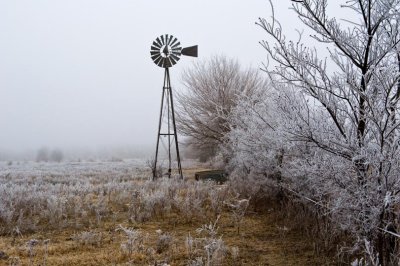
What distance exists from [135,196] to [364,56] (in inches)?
229

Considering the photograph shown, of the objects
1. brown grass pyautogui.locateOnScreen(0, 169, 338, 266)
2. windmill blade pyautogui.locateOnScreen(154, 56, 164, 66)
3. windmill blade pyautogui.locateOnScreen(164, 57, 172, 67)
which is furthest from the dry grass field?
windmill blade pyautogui.locateOnScreen(154, 56, 164, 66)

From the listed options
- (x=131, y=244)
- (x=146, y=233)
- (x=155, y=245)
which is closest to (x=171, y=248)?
(x=155, y=245)

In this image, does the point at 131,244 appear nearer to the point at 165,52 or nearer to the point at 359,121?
the point at 359,121

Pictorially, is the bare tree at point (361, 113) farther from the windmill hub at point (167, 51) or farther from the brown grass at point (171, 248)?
the windmill hub at point (167, 51)

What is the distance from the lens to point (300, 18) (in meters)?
4.36

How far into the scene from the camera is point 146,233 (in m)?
6.60

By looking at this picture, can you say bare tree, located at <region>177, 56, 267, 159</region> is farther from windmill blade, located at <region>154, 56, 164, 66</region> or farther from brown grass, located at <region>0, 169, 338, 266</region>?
brown grass, located at <region>0, 169, 338, 266</region>

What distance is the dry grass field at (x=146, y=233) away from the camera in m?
5.24

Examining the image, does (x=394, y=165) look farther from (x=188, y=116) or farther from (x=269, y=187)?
Answer: (x=188, y=116)

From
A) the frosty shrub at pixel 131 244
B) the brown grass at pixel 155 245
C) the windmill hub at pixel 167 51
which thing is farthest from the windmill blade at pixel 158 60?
the frosty shrub at pixel 131 244

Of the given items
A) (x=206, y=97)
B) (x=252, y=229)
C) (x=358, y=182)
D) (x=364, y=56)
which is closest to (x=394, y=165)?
(x=358, y=182)

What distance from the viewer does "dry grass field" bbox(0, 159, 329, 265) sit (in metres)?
5.24

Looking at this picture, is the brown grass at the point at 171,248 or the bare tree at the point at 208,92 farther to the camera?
the bare tree at the point at 208,92

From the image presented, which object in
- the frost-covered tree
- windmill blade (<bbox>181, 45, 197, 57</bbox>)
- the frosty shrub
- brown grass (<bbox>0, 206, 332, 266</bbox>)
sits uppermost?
windmill blade (<bbox>181, 45, 197, 57</bbox>)
